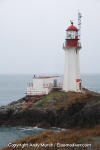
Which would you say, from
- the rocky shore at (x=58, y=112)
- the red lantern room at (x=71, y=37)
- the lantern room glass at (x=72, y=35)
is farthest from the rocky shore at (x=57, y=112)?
the lantern room glass at (x=72, y=35)

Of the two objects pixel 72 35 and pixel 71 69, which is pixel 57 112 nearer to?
pixel 71 69

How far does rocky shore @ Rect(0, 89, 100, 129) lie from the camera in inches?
1361

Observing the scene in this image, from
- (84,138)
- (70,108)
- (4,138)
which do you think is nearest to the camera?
(84,138)

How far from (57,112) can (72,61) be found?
334 inches

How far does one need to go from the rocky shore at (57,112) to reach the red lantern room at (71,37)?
272 inches

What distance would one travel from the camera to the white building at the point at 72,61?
41000 mm

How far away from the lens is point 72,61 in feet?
135

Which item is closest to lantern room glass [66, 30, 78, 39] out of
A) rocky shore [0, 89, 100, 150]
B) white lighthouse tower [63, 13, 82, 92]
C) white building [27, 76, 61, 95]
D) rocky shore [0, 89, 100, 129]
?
white lighthouse tower [63, 13, 82, 92]

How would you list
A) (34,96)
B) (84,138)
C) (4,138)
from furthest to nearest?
(34,96)
(4,138)
(84,138)

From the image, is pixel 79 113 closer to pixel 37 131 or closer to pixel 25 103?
pixel 37 131

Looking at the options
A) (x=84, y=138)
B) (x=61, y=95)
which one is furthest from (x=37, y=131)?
(x=84, y=138)

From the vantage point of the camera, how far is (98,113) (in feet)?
112

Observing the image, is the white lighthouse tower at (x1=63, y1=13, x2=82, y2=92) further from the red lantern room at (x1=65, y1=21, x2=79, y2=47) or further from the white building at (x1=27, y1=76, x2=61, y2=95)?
the white building at (x1=27, y1=76, x2=61, y2=95)

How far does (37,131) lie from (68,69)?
10.7 meters
